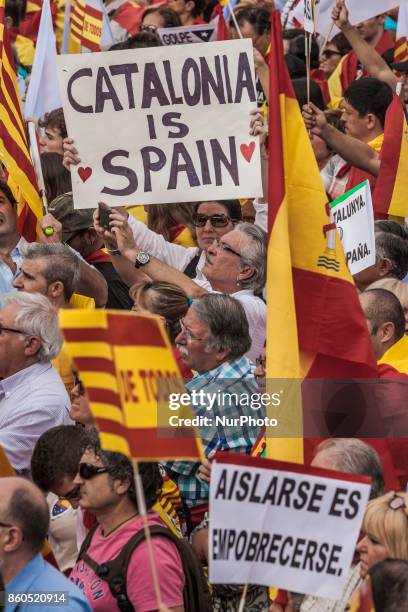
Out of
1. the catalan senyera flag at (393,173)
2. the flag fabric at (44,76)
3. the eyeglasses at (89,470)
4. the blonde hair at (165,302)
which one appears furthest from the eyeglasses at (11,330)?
the flag fabric at (44,76)

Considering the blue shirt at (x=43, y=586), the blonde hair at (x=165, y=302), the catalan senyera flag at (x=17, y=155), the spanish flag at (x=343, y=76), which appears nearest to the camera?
the blue shirt at (x=43, y=586)

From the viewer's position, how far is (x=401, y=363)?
6328 millimetres

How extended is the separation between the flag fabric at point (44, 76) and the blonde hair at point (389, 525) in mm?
5886

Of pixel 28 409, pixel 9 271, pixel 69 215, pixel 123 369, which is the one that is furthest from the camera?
pixel 69 215

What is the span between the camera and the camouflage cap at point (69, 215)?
316 inches

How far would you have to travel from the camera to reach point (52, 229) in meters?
7.85

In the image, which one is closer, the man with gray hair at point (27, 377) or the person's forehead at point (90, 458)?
the person's forehead at point (90, 458)

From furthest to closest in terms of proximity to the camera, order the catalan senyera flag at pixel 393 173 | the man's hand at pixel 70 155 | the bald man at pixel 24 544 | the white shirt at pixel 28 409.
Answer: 1. the catalan senyera flag at pixel 393 173
2. the man's hand at pixel 70 155
3. the white shirt at pixel 28 409
4. the bald man at pixel 24 544

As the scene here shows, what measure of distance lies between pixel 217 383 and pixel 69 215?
2.47 m

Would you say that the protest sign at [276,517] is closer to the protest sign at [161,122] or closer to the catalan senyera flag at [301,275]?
the catalan senyera flag at [301,275]

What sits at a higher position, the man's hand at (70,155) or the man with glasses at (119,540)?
the man's hand at (70,155)

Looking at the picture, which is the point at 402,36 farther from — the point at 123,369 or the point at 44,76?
the point at 123,369

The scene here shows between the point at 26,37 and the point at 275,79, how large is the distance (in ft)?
27.1

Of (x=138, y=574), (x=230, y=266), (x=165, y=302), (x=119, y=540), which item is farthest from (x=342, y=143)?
(x=138, y=574)
